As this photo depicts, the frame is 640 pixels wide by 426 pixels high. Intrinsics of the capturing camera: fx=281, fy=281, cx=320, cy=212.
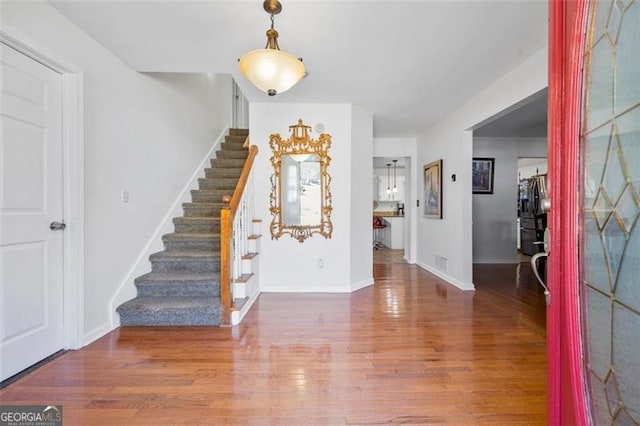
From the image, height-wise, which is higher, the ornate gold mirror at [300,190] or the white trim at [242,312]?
the ornate gold mirror at [300,190]

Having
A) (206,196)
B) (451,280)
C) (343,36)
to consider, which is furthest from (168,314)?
(451,280)

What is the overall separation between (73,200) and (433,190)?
4.46 m

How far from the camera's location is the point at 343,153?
3.67 meters

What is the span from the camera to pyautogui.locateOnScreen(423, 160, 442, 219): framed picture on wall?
4355 millimetres

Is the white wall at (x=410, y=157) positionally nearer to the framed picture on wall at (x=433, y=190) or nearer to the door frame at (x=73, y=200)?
the framed picture on wall at (x=433, y=190)

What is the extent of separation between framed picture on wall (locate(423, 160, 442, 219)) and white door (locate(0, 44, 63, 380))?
14.4 feet

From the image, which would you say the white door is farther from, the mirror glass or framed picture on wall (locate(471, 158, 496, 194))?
framed picture on wall (locate(471, 158, 496, 194))

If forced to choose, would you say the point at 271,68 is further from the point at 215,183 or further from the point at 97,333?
the point at 215,183

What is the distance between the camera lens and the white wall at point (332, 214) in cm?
364

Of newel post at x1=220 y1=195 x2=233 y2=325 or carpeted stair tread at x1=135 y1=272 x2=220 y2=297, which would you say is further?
carpeted stair tread at x1=135 y1=272 x2=220 y2=297

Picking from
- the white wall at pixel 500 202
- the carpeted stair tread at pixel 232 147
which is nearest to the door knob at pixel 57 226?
the carpeted stair tread at pixel 232 147

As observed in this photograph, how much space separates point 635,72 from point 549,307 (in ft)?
2.44

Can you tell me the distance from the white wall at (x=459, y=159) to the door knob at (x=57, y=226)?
3.95 m

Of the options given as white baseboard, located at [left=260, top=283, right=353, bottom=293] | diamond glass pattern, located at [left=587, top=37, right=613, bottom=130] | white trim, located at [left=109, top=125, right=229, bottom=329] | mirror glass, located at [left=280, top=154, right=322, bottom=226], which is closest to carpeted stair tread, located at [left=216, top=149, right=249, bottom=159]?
white trim, located at [left=109, top=125, right=229, bottom=329]
